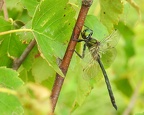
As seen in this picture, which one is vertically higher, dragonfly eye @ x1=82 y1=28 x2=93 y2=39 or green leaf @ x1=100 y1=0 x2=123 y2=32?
green leaf @ x1=100 y1=0 x2=123 y2=32

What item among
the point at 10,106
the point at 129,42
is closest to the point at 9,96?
the point at 10,106

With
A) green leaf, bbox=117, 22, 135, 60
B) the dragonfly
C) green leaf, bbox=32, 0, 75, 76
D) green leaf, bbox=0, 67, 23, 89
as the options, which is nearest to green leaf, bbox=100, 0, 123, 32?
the dragonfly

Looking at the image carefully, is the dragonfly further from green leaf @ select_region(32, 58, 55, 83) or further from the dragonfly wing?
green leaf @ select_region(32, 58, 55, 83)

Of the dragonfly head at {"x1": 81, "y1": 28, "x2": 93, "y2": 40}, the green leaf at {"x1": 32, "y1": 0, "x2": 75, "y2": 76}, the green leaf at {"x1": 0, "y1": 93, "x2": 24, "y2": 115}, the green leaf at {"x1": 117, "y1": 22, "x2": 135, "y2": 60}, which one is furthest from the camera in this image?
the green leaf at {"x1": 117, "y1": 22, "x2": 135, "y2": 60}

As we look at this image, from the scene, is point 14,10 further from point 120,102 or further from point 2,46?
point 120,102

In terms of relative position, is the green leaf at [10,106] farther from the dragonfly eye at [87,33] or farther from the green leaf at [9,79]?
the dragonfly eye at [87,33]

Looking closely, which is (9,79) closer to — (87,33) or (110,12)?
(87,33)

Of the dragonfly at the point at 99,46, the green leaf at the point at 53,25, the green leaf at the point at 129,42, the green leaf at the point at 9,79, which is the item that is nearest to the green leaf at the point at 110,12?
the dragonfly at the point at 99,46
